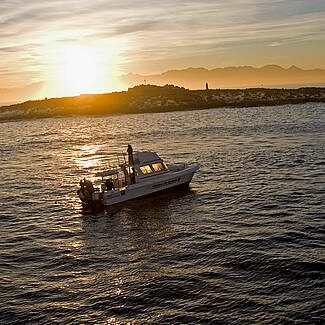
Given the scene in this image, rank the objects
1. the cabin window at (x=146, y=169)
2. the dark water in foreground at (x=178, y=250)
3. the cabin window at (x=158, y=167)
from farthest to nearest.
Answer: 1. the cabin window at (x=158, y=167)
2. the cabin window at (x=146, y=169)
3. the dark water in foreground at (x=178, y=250)

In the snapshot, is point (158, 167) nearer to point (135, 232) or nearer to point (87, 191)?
point (87, 191)

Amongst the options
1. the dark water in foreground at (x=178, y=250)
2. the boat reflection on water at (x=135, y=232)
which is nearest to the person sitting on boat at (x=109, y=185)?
the boat reflection on water at (x=135, y=232)

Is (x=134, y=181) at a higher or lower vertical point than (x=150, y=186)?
higher

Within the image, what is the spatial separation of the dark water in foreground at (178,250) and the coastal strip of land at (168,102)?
113 m

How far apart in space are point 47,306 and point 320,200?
912 inches

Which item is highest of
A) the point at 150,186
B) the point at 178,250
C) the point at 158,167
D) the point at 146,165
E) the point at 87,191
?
the point at 146,165

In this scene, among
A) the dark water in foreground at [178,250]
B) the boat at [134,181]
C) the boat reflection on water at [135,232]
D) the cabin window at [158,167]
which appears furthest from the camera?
the cabin window at [158,167]

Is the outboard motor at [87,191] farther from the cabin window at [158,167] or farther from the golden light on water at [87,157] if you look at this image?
the golden light on water at [87,157]

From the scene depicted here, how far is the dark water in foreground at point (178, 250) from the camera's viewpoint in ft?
70.3

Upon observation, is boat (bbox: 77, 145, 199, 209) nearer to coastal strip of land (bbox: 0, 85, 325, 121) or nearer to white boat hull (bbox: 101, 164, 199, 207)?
white boat hull (bbox: 101, 164, 199, 207)

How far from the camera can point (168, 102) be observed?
178625mm

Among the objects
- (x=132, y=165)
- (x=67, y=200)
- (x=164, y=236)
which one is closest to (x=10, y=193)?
(x=67, y=200)

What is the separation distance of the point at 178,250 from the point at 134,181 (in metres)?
13.6

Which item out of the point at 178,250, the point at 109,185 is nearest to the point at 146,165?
the point at 109,185
